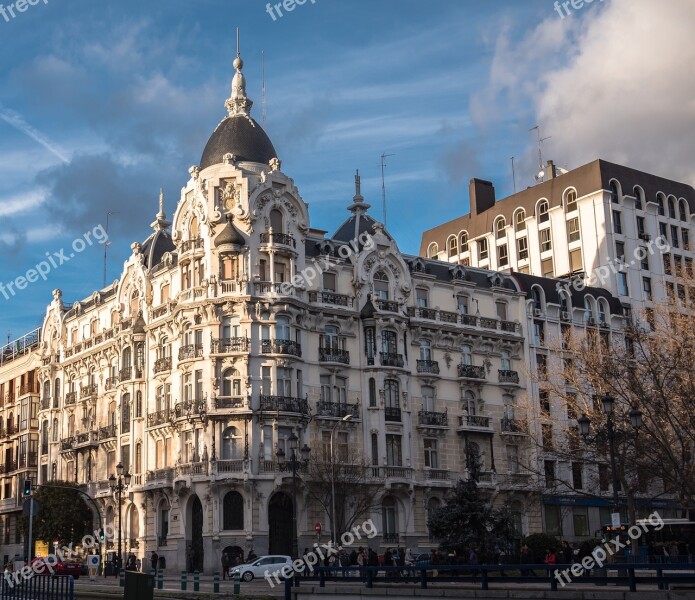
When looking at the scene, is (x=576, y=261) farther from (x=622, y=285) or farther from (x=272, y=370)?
(x=272, y=370)

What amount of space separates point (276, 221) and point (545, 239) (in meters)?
32.4

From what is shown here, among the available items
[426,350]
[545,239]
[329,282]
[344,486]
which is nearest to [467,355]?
[426,350]

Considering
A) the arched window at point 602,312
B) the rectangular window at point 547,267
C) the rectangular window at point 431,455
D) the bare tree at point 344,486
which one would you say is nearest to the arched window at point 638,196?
the rectangular window at point 547,267

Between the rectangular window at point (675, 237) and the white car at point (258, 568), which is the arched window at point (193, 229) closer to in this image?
the white car at point (258, 568)

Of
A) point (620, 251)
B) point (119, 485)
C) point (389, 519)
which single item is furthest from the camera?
point (620, 251)

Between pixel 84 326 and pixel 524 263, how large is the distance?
122 feet

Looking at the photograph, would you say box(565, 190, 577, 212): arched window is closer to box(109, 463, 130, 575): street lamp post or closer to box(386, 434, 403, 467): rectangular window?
box(386, 434, 403, 467): rectangular window

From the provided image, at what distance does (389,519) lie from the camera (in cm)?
6353

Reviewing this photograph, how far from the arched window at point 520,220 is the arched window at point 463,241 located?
21.7ft

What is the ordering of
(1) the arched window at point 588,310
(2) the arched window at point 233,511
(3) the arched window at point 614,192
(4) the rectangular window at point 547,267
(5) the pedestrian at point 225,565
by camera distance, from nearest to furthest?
(5) the pedestrian at point 225,565
(2) the arched window at point 233,511
(1) the arched window at point 588,310
(3) the arched window at point 614,192
(4) the rectangular window at point 547,267

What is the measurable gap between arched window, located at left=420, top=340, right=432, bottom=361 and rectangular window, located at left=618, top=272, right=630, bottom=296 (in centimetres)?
2099

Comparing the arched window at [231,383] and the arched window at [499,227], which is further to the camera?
the arched window at [499,227]

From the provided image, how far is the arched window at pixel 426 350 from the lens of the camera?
67.8m

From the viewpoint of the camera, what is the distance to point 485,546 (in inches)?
1613
